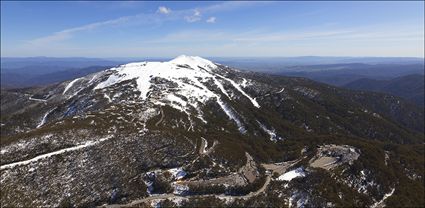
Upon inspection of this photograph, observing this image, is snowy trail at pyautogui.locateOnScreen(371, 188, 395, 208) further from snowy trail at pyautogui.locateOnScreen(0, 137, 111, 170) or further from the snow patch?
snowy trail at pyautogui.locateOnScreen(0, 137, 111, 170)

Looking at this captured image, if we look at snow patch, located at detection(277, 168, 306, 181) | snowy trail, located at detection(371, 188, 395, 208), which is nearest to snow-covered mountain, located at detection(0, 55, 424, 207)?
snowy trail, located at detection(371, 188, 395, 208)

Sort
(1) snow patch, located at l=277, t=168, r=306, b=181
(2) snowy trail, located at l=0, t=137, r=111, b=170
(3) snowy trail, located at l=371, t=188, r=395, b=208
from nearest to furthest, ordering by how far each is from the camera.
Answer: (3) snowy trail, located at l=371, t=188, r=395, b=208 < (1) snow patch, located at l=277, t=168, r=306, b=181 < (2) snowy trail, located at l=0, t=137, r=111, b=170

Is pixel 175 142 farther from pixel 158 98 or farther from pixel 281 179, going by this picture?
pixel 158 98

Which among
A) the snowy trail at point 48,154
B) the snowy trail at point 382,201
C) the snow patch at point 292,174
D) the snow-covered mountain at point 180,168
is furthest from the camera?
the snowy trail at point 48,154

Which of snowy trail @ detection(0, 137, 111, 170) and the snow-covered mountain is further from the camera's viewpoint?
snowy trail @ detection(0, 137, 111, 170)

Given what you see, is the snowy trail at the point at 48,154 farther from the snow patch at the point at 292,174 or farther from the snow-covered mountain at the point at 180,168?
the snow patch at the point at 292,174

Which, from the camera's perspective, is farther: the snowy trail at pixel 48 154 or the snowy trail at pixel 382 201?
the snowy trail at pixel 48 154

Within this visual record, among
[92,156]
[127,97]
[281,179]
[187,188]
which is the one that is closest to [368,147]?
[281,179]

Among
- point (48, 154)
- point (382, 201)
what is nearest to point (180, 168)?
point (48, 154)

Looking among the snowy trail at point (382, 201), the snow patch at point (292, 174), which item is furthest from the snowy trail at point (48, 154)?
the snowy trail at point (382, 201)

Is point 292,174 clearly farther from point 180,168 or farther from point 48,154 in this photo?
point 48,154

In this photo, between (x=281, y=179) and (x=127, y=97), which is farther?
→ (x=127, y=97)
